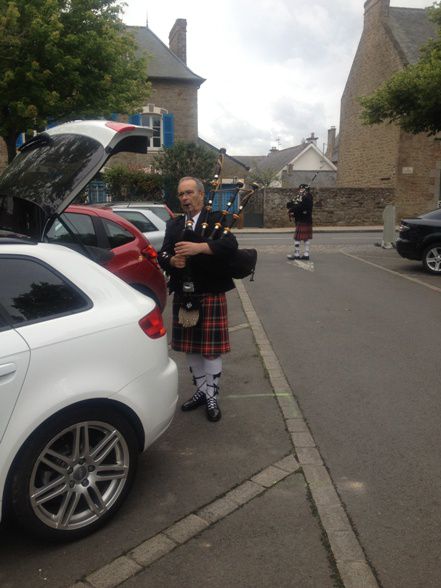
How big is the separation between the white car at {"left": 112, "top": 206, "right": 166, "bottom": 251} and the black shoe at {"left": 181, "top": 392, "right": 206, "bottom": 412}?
15.1 feet

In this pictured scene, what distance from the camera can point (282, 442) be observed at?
3.94 meters

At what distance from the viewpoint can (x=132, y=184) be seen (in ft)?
83.7

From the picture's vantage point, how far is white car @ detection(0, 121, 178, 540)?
2.59 m

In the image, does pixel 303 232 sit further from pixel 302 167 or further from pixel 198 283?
pixel 302 167

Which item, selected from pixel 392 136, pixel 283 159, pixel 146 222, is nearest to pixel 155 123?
pixel 392 136

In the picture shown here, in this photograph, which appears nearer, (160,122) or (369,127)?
(160,122)

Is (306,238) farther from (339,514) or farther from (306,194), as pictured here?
(339,514)

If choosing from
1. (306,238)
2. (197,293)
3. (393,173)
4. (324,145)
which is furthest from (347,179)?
(324,145)

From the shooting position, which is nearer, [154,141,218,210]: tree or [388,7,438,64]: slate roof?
[154,141,218,210]: tree

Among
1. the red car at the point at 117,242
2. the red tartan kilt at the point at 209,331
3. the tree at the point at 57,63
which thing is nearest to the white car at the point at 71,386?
the red tartan kilt at the point at 209,331

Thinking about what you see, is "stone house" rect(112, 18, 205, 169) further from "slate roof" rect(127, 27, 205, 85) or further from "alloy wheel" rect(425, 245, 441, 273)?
"alloy wheel" rect(425, 245, 441, 273)

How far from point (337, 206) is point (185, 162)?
8296 mm

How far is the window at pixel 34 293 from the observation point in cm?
276

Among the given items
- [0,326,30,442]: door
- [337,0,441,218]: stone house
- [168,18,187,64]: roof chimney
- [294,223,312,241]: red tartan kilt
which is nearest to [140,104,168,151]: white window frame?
[168,18,187,64]: roof chimney
